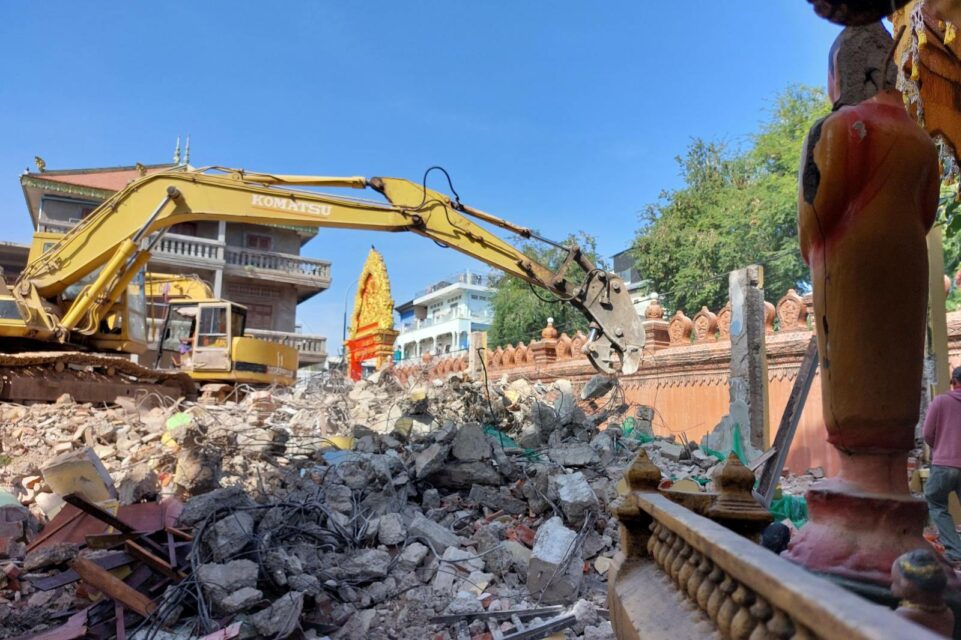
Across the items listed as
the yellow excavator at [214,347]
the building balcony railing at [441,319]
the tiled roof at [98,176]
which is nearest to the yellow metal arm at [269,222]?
the yellow excavator at [214,347]

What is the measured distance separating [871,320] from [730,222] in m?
18.9

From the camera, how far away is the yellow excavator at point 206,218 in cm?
959

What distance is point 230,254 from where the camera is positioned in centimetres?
2400

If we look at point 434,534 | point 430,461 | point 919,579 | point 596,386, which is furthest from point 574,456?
point 919,579

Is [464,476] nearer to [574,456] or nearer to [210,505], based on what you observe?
[574,456]

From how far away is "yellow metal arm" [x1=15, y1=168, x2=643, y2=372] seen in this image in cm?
963

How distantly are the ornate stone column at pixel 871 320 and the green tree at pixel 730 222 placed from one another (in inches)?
628

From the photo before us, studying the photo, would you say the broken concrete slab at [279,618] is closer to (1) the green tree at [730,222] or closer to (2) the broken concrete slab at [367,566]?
(2) the broken concrete slab at [367,566]

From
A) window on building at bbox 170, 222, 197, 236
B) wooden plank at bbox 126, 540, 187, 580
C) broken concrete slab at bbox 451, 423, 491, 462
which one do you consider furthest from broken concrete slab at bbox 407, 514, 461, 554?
window on building at bbox 170, 222, 197, 236

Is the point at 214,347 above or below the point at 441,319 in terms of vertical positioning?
below

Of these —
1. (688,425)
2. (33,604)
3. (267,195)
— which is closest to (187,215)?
(267,195)

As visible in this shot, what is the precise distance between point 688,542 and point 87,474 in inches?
225

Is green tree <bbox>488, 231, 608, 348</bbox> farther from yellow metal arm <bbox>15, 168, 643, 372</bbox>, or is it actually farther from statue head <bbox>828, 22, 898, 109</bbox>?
statue head <bbox>828, 22, 898, 109</bbox>

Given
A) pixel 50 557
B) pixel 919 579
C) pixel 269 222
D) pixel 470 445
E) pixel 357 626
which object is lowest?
pixel 357 626
